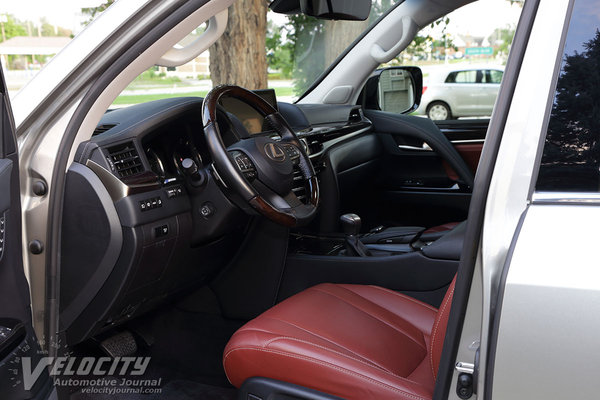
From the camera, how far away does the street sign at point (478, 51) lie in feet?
23.7

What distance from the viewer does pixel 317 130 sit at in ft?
9.29

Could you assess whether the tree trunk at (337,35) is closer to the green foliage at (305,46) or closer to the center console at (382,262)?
the green foliage at (305,46)

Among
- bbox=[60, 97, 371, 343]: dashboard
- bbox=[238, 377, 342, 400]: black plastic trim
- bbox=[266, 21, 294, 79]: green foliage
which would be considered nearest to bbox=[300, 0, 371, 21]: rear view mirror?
bbox=[60, 97, 371, 343]: dashboard

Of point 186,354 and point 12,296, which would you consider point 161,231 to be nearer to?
point 12,296

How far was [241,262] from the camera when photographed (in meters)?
2.50

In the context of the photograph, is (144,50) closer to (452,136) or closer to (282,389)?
(282,389)

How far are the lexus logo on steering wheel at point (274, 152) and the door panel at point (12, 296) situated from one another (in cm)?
80

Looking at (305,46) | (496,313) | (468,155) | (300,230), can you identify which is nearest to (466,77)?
(305,46)

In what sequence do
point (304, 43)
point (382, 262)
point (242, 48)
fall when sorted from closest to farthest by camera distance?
point (382, 262) < point (242, 48) < point (304, 43)

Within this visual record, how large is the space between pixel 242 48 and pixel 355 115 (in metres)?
2.59

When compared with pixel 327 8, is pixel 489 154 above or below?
below

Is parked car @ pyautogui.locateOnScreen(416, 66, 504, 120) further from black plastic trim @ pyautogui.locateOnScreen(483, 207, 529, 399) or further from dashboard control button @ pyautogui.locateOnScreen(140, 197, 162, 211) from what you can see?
black plastic trim @ pyautogui.locateOnScreen(483, 207, 529, 399)

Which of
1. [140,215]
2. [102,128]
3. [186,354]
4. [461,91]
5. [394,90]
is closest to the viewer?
[140,215]

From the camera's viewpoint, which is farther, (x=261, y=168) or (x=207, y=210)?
(x=207, y=210)
